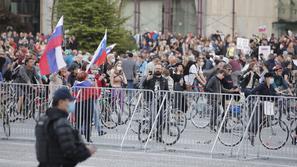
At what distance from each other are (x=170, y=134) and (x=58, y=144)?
9.44 m

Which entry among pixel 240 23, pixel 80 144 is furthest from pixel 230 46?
pixel 80 144

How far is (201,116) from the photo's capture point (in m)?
20.2

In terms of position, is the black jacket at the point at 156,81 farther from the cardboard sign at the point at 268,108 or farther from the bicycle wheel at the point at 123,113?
the cardboard sign at the point at 268,108

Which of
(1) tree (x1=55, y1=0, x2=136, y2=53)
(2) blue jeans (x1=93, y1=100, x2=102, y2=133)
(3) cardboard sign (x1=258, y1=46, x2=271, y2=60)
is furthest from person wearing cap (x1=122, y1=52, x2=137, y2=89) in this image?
(2) blue jeans (x1=93, y1=100, x2=102, y2=133)

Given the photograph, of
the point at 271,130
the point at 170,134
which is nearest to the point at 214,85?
the point at 170,134

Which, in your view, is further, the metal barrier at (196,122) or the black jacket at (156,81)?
the black jacket at (156,81)

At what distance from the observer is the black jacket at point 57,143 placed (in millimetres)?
10719

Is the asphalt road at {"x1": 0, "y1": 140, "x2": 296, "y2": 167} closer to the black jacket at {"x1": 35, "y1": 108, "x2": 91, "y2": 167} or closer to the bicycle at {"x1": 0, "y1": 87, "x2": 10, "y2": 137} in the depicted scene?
the bicycle at {"x1": 0, "y1": 87, "x2": 10, "y2": 137}

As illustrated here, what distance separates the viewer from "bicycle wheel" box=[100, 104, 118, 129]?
68.7 ft

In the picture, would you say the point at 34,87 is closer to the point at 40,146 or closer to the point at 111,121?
the point at 111,121

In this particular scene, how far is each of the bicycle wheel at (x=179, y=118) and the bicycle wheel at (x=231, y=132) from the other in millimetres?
982

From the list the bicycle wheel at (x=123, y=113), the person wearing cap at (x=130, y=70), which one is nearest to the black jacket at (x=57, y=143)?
the bicycle wheel at (x=123, y=113)

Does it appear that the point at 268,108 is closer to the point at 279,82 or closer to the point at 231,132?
the point at 231,132

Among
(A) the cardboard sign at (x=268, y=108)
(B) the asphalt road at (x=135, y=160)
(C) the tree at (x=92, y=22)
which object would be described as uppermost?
(C) the tree at (x=92, y=22)
